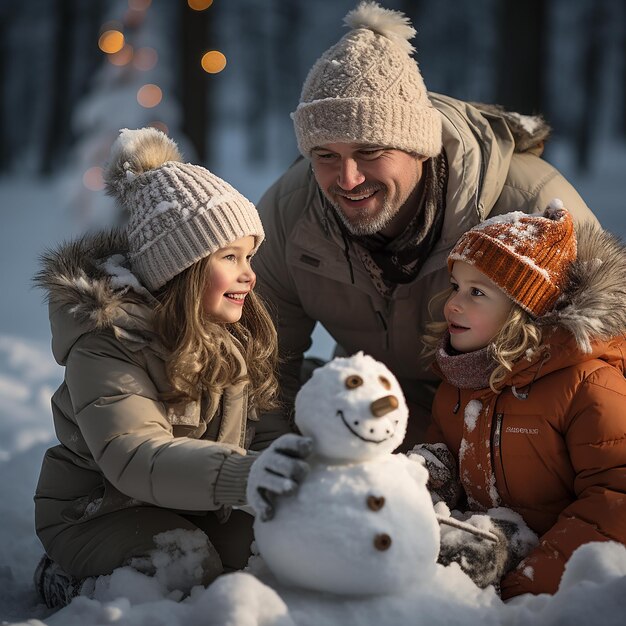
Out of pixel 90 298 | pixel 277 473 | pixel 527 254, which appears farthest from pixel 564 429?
pixel 90 298

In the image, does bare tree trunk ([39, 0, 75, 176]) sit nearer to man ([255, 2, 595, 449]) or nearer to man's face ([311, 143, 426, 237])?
man ([255, 2, 595, 449])

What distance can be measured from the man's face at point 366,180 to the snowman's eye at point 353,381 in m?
1.38

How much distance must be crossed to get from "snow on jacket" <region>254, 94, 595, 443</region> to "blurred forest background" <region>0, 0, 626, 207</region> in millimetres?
5074

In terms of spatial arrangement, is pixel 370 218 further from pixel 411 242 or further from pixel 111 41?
pixel 111 41

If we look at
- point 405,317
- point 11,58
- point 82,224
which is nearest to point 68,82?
point 11,58

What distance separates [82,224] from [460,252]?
7.72 metres

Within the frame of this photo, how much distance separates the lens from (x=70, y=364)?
8.30ft

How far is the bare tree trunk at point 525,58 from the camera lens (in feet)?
27.0

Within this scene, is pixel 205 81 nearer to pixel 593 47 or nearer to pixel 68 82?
pixel 68 82

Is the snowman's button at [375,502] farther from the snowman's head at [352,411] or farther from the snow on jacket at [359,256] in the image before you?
the snow on jacket at [359,256]

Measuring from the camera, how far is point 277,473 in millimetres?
1947

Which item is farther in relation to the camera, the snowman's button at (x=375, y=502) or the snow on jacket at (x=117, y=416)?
the snow on jacket at (x=117, y=416)

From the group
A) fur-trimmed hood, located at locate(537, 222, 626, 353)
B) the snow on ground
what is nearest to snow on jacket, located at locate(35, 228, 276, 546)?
the snow on ground

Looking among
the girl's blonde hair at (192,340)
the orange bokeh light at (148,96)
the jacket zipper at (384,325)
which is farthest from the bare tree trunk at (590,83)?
the girl's blonde hair at (192,340)
